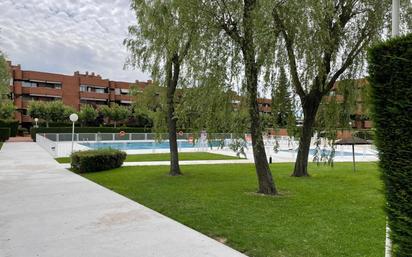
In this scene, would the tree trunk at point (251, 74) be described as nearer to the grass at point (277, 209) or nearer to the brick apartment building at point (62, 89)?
the grass at point (277, 209)

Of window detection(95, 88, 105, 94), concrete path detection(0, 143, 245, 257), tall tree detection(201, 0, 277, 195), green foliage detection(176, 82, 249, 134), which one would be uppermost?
window detection(95, 88, 105, 94)

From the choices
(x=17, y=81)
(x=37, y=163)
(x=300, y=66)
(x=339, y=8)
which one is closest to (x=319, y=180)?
(x=300, y=66)

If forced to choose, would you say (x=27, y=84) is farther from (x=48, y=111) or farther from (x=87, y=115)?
(x=87, y=115)

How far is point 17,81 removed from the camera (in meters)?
59.8

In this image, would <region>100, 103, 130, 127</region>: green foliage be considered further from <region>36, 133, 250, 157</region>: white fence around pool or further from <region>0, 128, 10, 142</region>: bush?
<region>36, 133, 250, 157</region>: white fence around pool

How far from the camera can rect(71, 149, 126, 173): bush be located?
14.8 meters

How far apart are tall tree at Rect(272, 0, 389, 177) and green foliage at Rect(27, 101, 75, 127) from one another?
4515 centimetres

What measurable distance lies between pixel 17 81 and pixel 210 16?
194 ft

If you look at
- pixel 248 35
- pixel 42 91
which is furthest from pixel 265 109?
pixel 42 91

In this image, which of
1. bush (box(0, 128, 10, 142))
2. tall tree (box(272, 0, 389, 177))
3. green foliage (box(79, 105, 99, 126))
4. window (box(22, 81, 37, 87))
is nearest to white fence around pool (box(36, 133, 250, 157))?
bush (box(0, 128, 10, 142))

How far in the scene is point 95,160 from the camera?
1505 centimetres

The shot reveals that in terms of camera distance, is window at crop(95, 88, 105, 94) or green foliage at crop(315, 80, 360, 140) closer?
green foliage at crop(315, 80, 360, 140)

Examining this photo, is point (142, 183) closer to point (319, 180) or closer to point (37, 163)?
point (319, 180)

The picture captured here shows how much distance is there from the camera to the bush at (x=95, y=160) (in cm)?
1477
